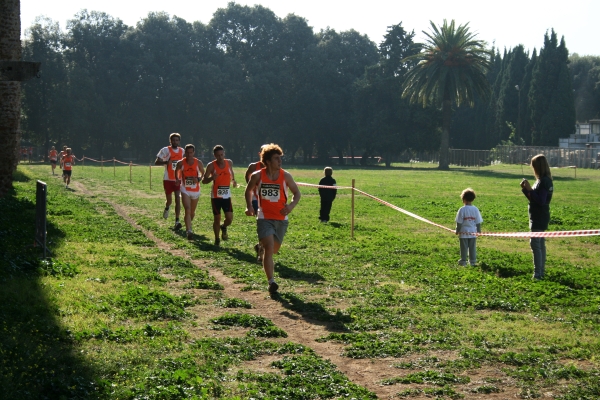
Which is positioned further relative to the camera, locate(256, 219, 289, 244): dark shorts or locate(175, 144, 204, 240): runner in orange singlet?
locate(175, 144, 204, 240): runner in orange singlet

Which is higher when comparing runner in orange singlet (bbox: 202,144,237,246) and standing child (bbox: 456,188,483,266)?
runner in orange singlet (bbox: 202,144,237,246)

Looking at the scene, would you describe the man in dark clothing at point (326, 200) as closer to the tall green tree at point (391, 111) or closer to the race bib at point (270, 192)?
the race bib at point (270, 192)

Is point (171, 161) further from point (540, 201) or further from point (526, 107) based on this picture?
point (526, 107)

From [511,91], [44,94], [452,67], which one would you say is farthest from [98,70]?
[511,91]

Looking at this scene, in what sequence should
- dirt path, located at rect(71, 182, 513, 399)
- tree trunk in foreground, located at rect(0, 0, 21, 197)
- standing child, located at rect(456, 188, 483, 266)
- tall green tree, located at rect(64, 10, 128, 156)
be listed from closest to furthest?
dirt path, located at rect(71, 182, 513, 399) → standing child, located at rect(456, 188, 483, 266) → tree trunk in foreground, located at rect(0, 0, 21, 197) → tall green tree, located at rect(64, 10, 128, 156)

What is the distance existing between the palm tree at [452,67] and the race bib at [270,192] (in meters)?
56.6

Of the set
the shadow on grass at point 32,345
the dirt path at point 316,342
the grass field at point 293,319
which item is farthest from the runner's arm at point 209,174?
the shadow on grass at point 32,345

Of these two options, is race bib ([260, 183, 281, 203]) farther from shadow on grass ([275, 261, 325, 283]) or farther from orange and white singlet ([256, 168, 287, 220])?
shadow on grass ([275, 261, 325, 283])

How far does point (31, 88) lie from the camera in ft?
249

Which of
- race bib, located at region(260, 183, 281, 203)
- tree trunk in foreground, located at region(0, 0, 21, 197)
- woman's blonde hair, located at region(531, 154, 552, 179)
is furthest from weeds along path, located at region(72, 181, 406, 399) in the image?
tree trunk in foreground, located at region(0, 0, 21, 197)

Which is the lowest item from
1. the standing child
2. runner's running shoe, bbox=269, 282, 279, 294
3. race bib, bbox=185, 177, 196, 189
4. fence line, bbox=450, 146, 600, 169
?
runner's running shoe, bbox=269, 282, 279, 294

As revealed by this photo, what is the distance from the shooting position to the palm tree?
6425cm

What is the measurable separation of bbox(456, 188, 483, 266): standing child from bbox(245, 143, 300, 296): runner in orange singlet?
3540 mm

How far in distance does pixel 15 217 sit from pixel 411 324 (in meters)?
9.61
